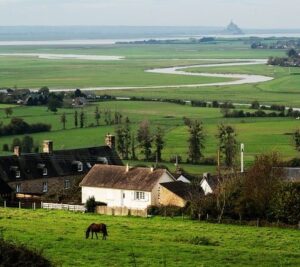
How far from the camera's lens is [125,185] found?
171ft

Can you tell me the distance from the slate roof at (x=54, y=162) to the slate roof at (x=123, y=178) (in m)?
4.42

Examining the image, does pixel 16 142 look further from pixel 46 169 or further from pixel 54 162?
pixel 46 169

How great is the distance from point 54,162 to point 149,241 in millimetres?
25899

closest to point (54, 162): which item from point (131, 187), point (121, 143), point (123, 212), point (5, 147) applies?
point (131, 187)

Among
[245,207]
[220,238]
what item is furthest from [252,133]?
[220,238]

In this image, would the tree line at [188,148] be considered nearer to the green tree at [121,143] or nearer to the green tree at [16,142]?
the green tree at [121,143]

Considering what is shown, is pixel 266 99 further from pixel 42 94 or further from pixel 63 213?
pixel 63 213

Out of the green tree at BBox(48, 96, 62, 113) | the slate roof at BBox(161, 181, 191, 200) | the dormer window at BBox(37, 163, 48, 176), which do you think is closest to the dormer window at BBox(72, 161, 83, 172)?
the dormer window at BBox(37, 163, 48, 176)

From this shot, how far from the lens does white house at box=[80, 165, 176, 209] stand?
50.9 m

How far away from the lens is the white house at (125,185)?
167ft

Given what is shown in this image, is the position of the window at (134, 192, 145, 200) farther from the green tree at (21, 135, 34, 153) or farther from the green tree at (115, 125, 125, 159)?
the green tree at (21, 135, 34, 153)

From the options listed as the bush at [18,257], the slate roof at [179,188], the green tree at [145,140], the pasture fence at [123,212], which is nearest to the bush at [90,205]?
the pasture fence at [123,212]

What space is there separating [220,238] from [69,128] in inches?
2187

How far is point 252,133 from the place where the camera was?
288 feet
